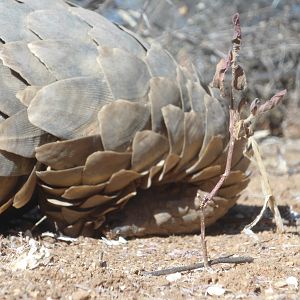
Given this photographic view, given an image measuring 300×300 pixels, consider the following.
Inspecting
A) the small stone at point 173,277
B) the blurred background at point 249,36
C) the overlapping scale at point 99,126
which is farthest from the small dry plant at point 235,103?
the blurred background at point 249,36

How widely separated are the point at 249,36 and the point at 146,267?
4.00m

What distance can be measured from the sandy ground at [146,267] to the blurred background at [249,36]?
2.78 m

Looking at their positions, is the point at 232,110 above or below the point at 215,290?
above

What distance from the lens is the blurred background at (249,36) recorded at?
17.2 feet

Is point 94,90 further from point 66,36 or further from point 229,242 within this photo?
point 229,242

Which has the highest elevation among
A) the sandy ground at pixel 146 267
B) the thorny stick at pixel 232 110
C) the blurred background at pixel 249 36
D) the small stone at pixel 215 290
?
the thorny stick at pixel 232 110

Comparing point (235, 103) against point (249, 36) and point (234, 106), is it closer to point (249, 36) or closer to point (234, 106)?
point (234, 106)

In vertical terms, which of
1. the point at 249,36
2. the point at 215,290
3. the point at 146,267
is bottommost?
the point at 249,36

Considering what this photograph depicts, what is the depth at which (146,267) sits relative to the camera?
6.54 feet

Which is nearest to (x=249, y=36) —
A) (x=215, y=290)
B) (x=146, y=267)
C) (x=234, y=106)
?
(x=234, y=106)

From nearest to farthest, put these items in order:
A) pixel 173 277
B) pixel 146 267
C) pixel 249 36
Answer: pixel 173 277, pixel 146 267, pixel 249 36

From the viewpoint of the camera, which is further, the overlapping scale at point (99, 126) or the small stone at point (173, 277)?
the overlapping scale at point (99, 126)

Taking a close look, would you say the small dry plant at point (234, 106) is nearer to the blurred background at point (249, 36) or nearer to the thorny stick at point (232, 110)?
the thorny stick at point (232, 110)

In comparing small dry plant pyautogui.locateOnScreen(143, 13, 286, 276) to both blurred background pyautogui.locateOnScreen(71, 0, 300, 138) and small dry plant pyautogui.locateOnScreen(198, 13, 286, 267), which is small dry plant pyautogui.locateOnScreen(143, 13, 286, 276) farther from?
blurred background pyautogui.locateOnScreen(71, 0, 300, 138)
